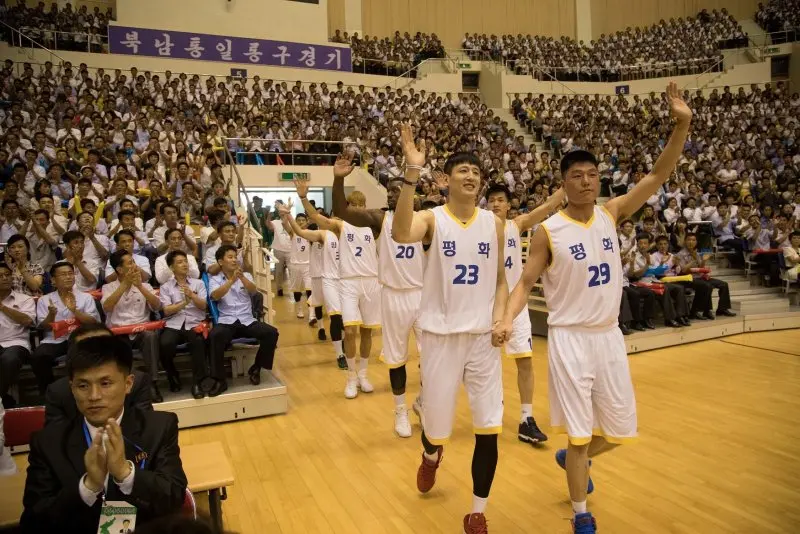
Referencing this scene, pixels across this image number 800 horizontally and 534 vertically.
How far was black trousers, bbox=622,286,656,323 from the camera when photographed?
7.84m

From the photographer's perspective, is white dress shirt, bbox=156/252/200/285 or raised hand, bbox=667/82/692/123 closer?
raised hand, bbox=667/82/692/123

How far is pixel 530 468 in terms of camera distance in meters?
4.09

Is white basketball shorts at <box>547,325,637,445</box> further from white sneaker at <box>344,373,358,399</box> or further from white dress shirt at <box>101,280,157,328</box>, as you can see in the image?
white dress shirt at <box>101,280,157,328</box>

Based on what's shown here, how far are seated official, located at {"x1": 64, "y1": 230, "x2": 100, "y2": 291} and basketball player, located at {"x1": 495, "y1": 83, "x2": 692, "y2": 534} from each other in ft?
15.3

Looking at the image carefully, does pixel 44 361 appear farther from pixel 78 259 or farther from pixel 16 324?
pixel 78 259

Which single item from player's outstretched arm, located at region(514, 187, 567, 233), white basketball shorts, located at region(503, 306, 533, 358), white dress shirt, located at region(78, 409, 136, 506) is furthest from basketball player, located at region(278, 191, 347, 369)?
white dress shirt, located at region(78, 409, 136, 506)

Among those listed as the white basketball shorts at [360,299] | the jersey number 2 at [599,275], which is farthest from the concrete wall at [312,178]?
the jersey number 2 at [599,275]

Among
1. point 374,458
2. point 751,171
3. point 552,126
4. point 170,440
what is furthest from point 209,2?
point 170,440

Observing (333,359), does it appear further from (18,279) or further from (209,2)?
(209,2)

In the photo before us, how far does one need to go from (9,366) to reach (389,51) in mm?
18291

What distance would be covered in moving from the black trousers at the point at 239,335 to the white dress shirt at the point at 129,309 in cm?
70

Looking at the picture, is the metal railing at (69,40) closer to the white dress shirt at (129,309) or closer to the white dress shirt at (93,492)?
the white dress shirt at (129,309)

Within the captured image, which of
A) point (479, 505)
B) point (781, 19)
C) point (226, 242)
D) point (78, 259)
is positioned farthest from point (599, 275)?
point (781, 19)

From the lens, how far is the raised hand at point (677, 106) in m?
2.81
